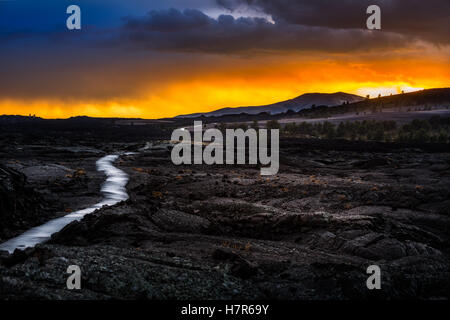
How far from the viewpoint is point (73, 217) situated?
62.5 feet

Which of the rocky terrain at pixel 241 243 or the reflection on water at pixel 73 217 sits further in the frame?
the reflection on water at pixel 73 217

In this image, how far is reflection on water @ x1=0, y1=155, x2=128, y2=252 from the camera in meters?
14.8

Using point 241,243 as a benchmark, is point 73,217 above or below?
above

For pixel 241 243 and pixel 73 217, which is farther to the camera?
pixel 73 217

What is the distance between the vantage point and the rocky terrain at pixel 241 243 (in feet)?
32.6

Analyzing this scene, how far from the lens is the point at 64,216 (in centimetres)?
1928

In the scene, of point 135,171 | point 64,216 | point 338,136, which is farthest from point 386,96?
point 64,216

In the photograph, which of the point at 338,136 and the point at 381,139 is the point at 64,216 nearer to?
the point at 381,139

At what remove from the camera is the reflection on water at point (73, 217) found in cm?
1483

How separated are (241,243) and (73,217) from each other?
8723 mm

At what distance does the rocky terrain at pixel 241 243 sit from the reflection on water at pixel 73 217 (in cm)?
83

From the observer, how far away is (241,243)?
48.6 feet
